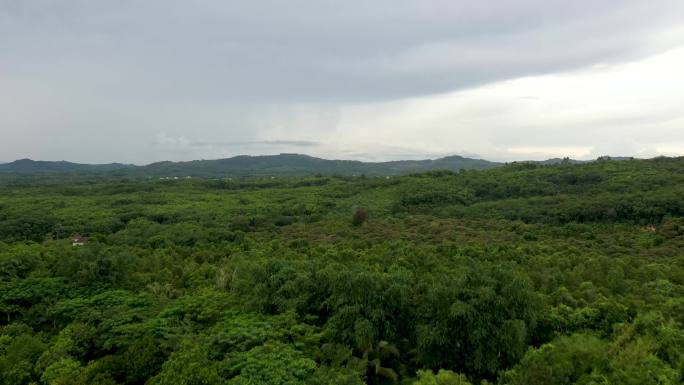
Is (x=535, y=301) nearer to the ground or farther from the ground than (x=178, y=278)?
farther from the ground

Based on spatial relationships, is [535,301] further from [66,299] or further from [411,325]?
[66,299]

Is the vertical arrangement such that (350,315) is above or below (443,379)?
above

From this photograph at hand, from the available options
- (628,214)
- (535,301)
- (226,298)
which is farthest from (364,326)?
(628,214)

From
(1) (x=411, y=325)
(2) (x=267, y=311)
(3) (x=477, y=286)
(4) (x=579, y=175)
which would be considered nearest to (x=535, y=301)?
(3) (x=477, y=286)

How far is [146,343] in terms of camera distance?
17562 millimetres

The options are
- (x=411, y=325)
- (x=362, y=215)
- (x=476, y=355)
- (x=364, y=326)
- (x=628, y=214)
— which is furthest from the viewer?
(x=362, y=215)

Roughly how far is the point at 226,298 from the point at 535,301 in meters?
14.7

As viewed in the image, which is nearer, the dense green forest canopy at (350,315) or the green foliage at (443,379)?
the green foliage at (443,379)

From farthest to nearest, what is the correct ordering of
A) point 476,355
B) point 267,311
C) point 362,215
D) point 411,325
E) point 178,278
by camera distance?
1. point 362,215
2. point 178,278
3. point 267,311
4. point 411,325
5. point 476,355

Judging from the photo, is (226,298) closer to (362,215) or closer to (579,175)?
(362,215)

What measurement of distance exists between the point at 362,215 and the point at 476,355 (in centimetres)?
4167

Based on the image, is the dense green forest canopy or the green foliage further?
the dense green forest canopy

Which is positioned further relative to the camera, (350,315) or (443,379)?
(350,315)

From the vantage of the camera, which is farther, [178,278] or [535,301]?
[178,278]
